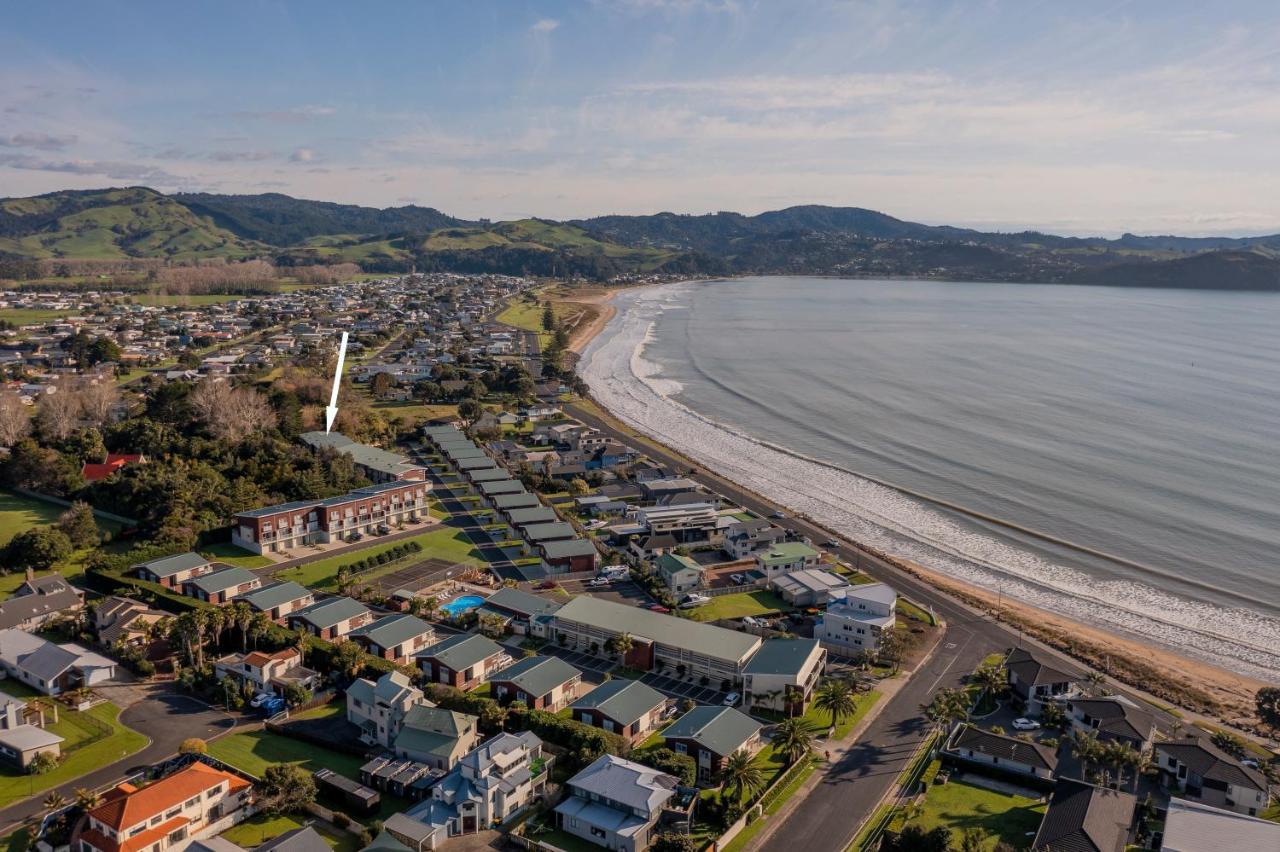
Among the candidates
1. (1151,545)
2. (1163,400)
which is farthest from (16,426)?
(1163,400)

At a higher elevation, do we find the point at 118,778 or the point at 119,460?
the point at 119,460

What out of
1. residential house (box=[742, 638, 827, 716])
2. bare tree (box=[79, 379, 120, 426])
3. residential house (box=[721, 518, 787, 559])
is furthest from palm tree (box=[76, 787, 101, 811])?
bare tree (box=[79, 379, 120, 426])

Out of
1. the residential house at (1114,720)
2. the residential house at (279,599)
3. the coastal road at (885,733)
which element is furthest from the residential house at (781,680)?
the residential house at (279,599)

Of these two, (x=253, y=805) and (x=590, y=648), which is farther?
(x=590, y=648)

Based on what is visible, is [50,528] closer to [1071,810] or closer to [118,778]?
[118,778]

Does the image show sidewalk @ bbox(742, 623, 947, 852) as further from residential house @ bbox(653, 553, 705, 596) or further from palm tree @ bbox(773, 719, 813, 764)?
residential house @ bbox(653, 553, 705, 596)

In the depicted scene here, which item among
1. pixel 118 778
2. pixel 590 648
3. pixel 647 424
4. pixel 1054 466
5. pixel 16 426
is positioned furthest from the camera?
pixel 647 424

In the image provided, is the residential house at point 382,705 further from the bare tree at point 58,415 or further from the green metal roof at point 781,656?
the bare tree at point 58,415
